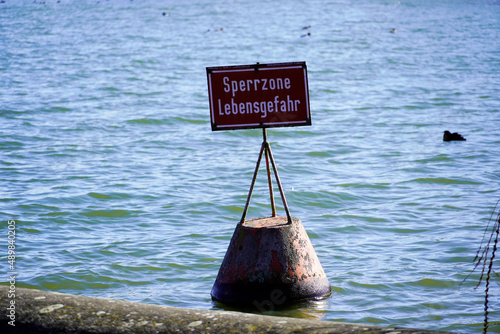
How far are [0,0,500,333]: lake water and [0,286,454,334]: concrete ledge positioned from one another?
1.72m

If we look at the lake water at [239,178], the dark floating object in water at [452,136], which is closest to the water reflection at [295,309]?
the lake water at [239,178]

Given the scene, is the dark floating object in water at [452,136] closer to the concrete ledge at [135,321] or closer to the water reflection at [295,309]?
the water reflection at [295,309]

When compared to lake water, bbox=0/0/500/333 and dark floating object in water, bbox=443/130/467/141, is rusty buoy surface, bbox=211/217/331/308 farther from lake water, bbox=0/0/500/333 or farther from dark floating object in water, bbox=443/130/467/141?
dark floating object in water, bbox=443/130/467/141

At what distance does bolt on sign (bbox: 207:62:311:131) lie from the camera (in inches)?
225

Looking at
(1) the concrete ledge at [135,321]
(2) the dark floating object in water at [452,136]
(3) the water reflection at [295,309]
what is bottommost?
→ (3) the water reflection at [295,309]

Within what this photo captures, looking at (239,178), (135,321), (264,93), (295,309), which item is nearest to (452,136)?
(239,178)

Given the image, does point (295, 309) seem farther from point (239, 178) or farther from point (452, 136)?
point (452, 136)

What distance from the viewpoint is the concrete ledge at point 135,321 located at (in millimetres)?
3783

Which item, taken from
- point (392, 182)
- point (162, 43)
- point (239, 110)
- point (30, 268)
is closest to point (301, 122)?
point (239, 110)

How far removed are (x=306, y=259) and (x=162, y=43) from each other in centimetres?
3419

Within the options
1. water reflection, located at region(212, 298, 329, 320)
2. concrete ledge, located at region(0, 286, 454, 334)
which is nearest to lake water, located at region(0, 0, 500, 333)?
water reflection, located at region(212, 298, 329, 320)

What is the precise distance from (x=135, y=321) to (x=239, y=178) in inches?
310

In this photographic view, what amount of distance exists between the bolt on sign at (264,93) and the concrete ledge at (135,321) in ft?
6.97

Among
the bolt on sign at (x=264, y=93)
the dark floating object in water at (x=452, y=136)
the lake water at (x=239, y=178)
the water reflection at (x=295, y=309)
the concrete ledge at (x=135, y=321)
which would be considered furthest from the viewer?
the dark floating object in water at (x=452, y=136)
